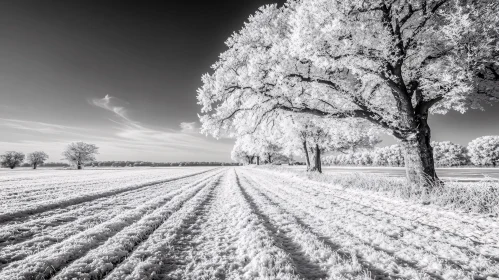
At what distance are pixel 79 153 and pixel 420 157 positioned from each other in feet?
345

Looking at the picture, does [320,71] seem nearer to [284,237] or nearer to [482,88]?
[482,88]

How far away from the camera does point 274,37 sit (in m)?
11.2

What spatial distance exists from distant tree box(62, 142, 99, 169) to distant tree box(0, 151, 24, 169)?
26154 mm

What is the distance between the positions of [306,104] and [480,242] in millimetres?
8973

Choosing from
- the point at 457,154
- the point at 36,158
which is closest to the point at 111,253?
the point at 36,158

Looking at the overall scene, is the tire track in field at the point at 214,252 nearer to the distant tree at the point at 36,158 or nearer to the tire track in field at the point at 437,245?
the tire track in field at the point at 437,245

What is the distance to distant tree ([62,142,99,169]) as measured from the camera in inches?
3123

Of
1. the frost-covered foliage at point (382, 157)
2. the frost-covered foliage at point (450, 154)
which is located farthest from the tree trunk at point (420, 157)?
the frost-covered foliage at point (450, 154)

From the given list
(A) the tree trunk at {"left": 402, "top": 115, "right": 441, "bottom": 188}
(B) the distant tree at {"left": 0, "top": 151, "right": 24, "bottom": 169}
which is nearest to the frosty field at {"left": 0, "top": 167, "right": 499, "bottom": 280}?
(A) the tree trunk at {"left": 402, "top": 115, "right": 441, "bottom": 188}

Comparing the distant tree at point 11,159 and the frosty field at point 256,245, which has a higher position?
the distant tree at point 11,159

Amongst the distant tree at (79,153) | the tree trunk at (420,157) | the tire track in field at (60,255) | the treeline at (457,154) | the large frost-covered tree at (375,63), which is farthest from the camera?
the treeline at (457,154)

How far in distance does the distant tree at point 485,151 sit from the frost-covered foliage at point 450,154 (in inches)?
275

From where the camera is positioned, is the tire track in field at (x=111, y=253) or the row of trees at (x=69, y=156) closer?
the tire track in field at (x=111, y=253)

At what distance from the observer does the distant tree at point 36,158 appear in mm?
86500
